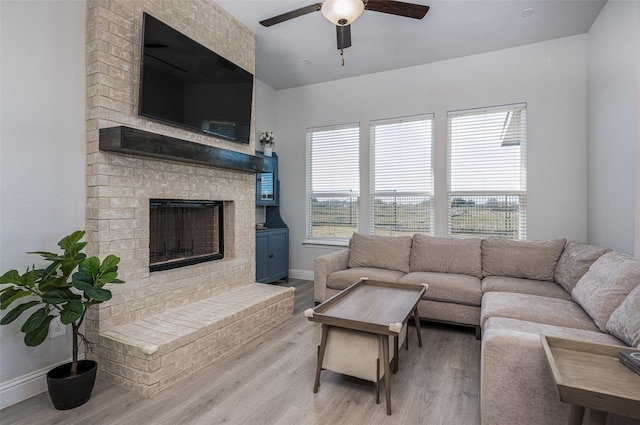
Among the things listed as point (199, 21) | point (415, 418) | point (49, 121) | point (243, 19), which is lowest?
point (415, 418)

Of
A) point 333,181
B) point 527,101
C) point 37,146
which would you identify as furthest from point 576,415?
point 333,181

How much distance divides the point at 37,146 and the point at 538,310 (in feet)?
11.5

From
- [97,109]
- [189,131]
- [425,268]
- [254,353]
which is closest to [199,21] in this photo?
[189,131]

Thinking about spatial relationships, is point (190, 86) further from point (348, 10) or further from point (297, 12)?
point (348, 10)

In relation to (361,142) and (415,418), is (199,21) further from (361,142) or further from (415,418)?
(415,418)

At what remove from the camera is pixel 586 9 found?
3.06 metres

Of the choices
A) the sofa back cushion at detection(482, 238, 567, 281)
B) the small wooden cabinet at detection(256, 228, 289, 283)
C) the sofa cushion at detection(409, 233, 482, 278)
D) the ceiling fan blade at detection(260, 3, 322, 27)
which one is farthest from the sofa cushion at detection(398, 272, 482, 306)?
the ceiling fan blade at detection(260, 3, 322, 27)

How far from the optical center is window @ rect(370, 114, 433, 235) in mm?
4297

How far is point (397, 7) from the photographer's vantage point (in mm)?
2379

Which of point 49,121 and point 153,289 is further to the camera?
point 153,289

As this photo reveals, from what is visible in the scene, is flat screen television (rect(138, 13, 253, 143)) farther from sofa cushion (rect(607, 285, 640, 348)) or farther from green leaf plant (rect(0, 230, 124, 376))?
sofa cushion (rect(607, 285, 640, 348))

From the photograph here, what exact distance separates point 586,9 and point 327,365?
3.94m

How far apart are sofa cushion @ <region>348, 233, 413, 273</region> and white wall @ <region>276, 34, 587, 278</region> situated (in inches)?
29.3

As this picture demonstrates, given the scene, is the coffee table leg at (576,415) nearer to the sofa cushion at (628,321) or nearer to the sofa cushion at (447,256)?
the sofa cushion at (628,321)
